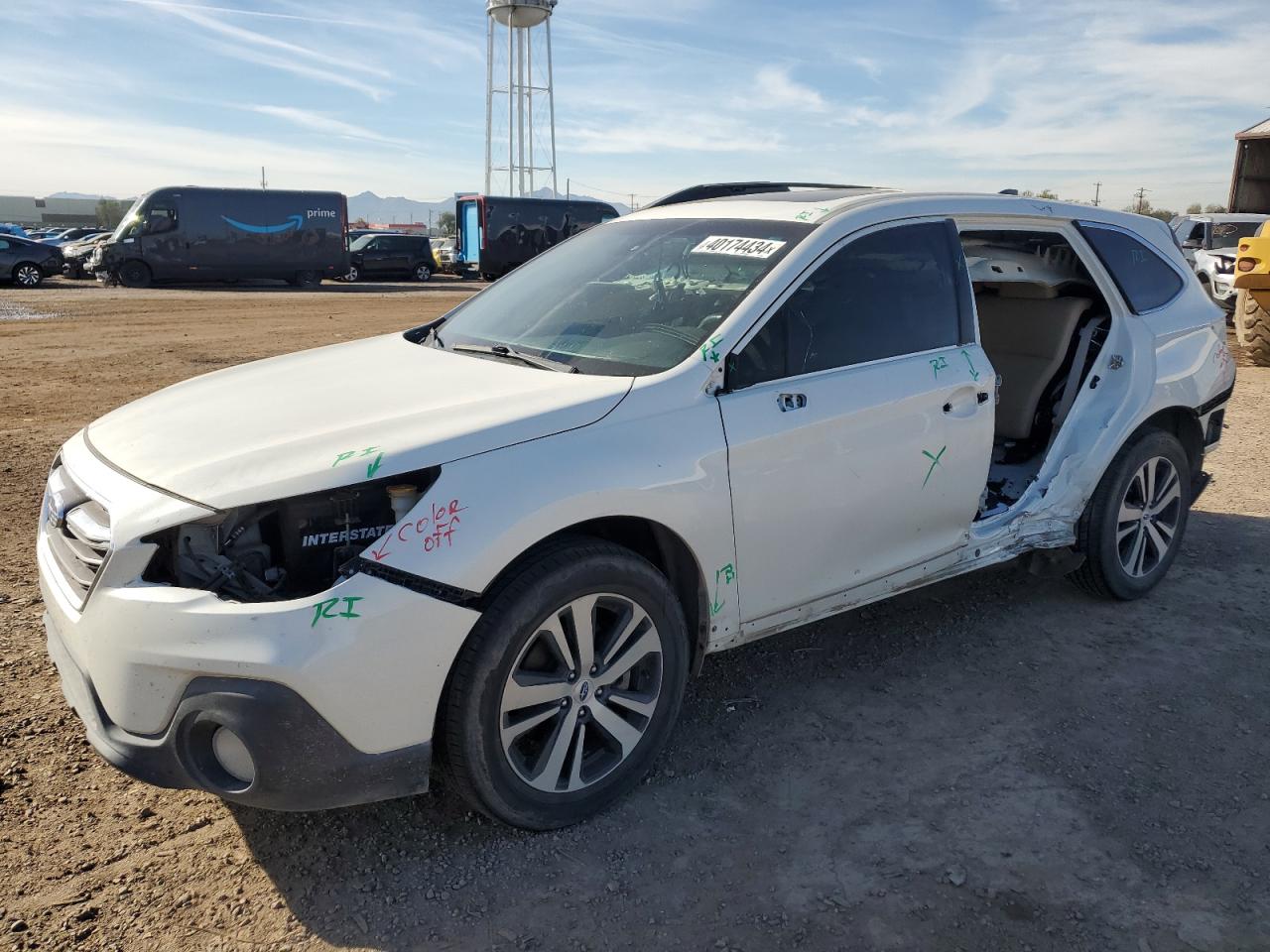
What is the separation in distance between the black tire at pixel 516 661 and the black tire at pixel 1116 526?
2393 mm

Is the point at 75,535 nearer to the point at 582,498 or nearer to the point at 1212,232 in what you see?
the point at 582,498

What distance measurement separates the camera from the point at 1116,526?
4.62m

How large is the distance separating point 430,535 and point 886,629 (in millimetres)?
2546

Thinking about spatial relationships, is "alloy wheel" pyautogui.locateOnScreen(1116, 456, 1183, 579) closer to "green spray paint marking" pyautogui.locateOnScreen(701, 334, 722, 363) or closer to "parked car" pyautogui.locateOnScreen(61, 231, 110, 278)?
"green spray paint marking" pyautogui.locateOnScreen(701, 334, 722, 363)

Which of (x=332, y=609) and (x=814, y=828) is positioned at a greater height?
(x=332, y=609)

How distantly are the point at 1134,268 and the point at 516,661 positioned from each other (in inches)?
142

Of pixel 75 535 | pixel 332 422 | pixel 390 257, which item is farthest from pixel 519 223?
pixel 75 535

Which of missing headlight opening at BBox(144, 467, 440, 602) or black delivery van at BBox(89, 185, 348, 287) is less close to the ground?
black delivery van at BBox(89, 185, 348, 287)

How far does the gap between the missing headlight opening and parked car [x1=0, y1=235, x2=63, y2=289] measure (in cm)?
2642

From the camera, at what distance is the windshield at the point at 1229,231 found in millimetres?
17375

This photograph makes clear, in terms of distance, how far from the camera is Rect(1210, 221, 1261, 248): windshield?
17375mm

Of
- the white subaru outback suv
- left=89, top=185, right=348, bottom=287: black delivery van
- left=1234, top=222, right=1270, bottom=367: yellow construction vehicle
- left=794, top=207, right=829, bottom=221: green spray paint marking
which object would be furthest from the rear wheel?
left=794, top=207, right=829, bottom=221: green spray paint marking

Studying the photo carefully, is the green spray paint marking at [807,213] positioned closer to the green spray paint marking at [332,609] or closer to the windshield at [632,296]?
the windshield at [632,296]

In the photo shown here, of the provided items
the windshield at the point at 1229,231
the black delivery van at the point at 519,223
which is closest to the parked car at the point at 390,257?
the black delivery van at the point at 519,223
